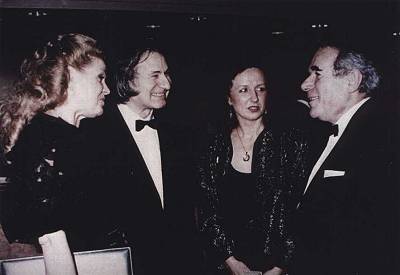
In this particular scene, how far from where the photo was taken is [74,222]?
253 centimetres

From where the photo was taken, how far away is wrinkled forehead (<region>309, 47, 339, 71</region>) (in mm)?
2805

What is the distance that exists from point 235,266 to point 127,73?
1268 millimetres

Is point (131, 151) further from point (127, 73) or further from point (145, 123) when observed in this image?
point (127, 73)

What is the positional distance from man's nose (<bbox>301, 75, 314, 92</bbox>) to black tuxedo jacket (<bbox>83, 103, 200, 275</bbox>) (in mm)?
749

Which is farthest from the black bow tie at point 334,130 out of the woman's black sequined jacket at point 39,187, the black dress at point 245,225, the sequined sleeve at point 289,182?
the woman's black sequined jacket at point 39,187

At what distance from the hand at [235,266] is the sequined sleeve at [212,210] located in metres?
0.03

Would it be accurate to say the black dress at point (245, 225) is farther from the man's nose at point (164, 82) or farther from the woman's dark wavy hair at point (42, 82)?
the woman's dark wavy hair at point (42, 82)

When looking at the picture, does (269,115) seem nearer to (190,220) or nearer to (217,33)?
(217,33)

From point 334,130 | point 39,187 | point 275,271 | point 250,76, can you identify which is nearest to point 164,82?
point 250,76

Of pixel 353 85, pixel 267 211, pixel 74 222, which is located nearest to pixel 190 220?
pixel 267 211

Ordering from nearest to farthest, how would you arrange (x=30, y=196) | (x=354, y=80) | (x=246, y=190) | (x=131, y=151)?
(x=30, y=196) < (x=131, y=151) < (x=246, y=190) < (x=354, y=80)

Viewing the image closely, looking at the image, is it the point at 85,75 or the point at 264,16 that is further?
the point at 264,16

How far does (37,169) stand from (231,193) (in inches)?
42.7

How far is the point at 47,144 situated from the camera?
251 centimetres
